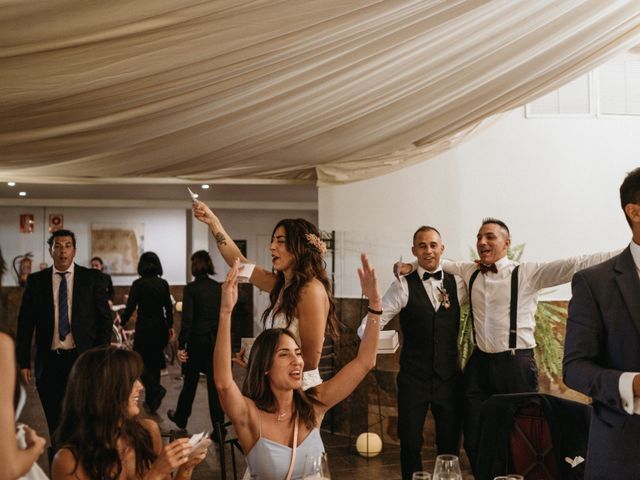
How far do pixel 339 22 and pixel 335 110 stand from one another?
131cm

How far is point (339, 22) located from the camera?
292cm

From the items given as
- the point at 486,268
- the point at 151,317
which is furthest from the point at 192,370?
the point at 486,268

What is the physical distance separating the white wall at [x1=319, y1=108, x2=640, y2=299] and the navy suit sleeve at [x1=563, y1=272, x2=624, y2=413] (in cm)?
372

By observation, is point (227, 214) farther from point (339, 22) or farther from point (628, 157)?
point (339, 22)

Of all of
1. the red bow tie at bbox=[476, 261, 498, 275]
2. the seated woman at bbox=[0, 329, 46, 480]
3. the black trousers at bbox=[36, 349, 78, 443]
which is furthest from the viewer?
the black trousers at bbox=[36, 349, 78, 443]

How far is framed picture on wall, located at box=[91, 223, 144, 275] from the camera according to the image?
45.3 ft

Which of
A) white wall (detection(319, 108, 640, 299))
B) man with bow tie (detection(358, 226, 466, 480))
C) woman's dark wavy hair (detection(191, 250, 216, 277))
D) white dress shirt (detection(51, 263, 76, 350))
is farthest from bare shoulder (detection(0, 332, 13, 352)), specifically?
woman's dark wavy hair (detection(191, 250, 216, 277))

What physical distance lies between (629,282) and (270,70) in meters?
1.79

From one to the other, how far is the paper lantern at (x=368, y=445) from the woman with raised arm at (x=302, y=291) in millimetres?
2446

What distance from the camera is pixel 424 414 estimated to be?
4.36 metres

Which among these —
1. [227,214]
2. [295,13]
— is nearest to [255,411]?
[295,13]

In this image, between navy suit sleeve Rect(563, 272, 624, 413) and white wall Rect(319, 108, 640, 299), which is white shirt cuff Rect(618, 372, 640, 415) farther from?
white wall Rect(319, 108, 640, 299)

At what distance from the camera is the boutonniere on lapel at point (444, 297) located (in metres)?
4.43

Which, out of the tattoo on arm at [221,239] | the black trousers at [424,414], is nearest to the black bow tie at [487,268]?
the black trousers at [424,414]
